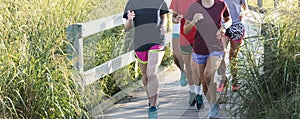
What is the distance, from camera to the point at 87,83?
276 inches

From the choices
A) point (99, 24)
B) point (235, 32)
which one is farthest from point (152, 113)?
point (235, 32)

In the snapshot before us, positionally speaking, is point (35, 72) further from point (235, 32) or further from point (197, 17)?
point (235, 32)

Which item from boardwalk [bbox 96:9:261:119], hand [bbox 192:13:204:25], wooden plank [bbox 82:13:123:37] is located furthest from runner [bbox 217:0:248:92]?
wooden plank [bbox 82:13:123:37]

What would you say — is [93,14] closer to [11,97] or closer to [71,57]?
[71,57]

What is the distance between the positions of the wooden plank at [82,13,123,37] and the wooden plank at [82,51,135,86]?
1.50ft

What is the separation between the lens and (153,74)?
7.40 m

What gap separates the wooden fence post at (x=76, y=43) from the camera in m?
6.86

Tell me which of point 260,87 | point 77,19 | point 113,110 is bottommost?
point 113,110

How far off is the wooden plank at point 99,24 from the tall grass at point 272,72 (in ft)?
6.08

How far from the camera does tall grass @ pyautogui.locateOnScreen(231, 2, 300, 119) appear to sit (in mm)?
6215

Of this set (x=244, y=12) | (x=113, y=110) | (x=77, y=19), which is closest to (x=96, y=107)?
(x=113, y=110)

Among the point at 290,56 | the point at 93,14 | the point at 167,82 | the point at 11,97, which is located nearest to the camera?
the point at 11,97

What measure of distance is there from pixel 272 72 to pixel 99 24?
2.47 m

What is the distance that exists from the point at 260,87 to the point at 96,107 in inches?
82.2
